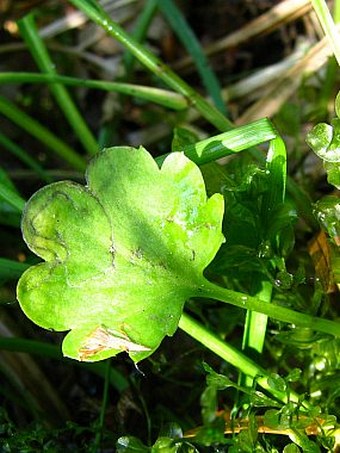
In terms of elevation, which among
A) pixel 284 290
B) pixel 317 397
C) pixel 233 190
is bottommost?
pixel 317 397

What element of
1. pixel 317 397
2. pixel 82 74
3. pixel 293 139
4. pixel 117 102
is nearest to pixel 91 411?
pixel 317 397

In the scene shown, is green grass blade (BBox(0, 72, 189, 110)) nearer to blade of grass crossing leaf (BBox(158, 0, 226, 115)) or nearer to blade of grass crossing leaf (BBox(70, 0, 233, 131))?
blade of grass crossing leaf (BBox(70, 0, 233, 131))

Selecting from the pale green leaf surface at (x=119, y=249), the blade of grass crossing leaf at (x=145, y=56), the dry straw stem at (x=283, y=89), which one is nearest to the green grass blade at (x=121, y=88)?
the blade of grass crossing leaf at (x=145, y=56)

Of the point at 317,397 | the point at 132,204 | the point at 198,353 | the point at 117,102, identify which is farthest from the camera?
the point at 117,102

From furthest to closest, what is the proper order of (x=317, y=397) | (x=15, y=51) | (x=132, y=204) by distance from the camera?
(x=15, y=51), (x=317, y=397), (x=132, y=204)

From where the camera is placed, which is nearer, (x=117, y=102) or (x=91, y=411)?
(x=91, y=411)

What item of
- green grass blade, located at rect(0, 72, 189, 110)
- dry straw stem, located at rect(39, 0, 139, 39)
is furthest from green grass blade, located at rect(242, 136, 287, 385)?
dry straw stem, located at rect(39, 0, 139, 39)

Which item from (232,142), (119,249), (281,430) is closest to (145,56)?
(232,142)

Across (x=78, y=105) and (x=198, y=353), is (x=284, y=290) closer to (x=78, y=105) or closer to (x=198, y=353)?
(x=198, y=353)
